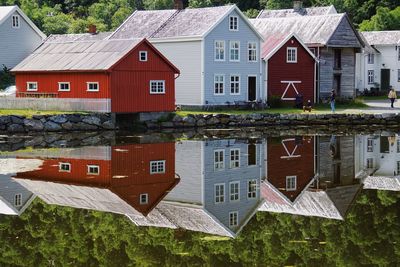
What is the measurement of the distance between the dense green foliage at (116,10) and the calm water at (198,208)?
7531 centimetres

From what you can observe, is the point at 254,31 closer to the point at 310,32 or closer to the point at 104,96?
the point at 310,32

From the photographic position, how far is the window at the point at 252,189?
20147 millimetres

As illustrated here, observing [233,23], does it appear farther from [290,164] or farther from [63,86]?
[290,164]

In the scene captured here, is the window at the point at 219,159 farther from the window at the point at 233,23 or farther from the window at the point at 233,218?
the window at the point at 233,23

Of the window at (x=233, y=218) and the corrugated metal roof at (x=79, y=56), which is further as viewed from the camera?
the corrugated metal roof at (x=79, y=56)

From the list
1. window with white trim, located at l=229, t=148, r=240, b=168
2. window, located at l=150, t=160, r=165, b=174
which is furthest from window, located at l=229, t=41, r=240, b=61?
window, located at l=150, t=160, r=165, b=174

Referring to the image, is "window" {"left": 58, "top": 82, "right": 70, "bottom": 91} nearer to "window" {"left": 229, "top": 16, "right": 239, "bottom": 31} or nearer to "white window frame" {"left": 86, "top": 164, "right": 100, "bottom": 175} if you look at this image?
"window" {"left": 229, "top": 16, "right": 239, "bottom": 31}

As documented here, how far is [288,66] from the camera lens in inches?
2199

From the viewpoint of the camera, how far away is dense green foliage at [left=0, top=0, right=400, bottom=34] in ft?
339

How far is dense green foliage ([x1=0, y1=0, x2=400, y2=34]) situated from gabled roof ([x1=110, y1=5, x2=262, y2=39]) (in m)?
49.1

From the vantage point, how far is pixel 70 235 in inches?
612

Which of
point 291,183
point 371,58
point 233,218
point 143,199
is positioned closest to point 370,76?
point 371,58

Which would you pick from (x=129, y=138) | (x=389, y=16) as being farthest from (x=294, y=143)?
(x=389, y=16)

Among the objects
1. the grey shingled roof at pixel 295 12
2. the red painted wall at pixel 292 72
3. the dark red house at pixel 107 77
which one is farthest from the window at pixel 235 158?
the grey shingled roof at pixel 295 12
